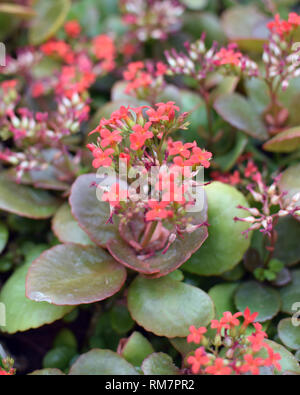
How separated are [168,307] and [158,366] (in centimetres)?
16

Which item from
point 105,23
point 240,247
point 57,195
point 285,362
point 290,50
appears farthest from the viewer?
point 105,23

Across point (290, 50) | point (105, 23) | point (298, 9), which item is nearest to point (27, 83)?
point (105, 23)

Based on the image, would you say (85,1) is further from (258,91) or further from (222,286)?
(222,286)

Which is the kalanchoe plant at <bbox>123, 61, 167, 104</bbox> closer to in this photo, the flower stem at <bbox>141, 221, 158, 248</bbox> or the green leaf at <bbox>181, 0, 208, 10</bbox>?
the flower stem at <bbox>141, 221, 158, 248</bbox>

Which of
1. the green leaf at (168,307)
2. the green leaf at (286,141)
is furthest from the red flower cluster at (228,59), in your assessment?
the green leaf at (168,307)

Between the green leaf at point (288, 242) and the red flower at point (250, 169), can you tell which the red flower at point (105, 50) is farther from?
the green leaf at point (288, 242)

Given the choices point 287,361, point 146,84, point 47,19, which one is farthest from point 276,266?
point 47,19

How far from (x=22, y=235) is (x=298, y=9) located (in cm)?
188

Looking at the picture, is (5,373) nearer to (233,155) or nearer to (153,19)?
(233,155)

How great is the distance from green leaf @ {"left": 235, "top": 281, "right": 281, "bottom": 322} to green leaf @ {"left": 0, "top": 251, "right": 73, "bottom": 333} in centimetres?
54

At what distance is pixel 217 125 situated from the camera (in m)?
1.66

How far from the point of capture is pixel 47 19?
79.9 inches

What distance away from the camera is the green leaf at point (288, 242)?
1379mm

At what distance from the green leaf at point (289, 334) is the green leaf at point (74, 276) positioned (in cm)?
49
